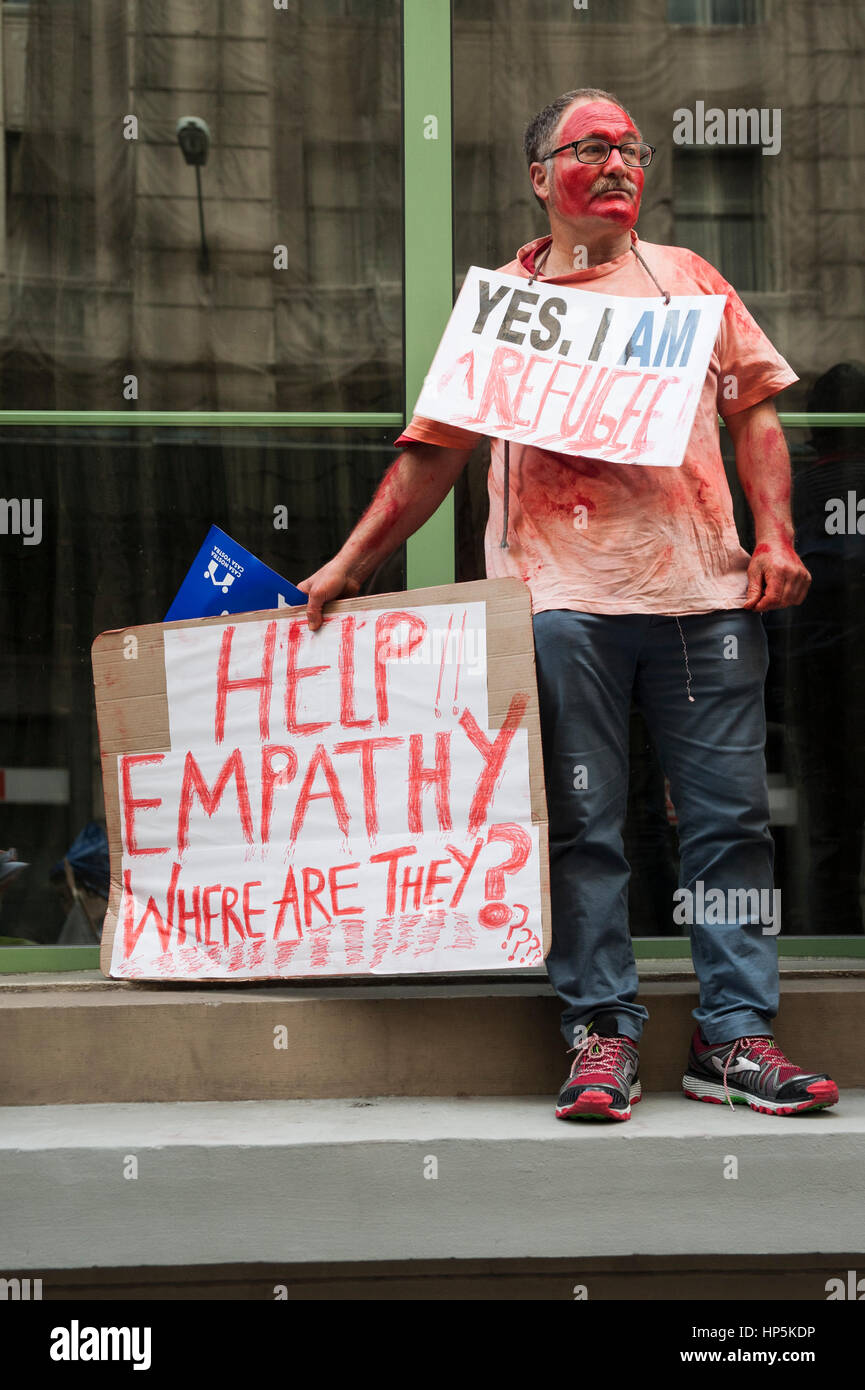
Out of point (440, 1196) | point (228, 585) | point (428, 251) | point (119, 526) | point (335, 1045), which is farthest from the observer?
point (119, 526)

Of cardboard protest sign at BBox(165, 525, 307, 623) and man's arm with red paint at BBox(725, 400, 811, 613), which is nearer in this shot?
man's arm with red paint at BBox(725, 400, 811, 613)

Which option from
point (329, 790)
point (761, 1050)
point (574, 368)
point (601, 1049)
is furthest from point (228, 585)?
point (761, 1050)

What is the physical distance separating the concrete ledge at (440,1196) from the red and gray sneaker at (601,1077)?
0.04m

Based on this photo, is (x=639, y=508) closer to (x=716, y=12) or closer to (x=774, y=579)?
(x=774, y=579)

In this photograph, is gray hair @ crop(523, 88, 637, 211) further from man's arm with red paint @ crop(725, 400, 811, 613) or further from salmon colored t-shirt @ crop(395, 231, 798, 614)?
man's arm with red paint @ crop(725, 400, 811, 613)

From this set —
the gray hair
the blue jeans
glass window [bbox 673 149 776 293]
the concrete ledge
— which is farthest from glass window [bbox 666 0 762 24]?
the concrete ledge

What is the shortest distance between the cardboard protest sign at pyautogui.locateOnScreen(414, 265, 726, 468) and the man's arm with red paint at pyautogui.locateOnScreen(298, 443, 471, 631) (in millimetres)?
125

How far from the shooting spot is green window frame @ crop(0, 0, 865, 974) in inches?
150

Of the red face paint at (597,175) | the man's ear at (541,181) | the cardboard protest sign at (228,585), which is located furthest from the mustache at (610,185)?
the cardboard protest sign at (228,585)

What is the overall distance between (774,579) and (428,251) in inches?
58.4

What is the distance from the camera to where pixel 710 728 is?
3045 millimetres

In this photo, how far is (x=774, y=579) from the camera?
119 inches

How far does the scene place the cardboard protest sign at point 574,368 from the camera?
303 centimetres
